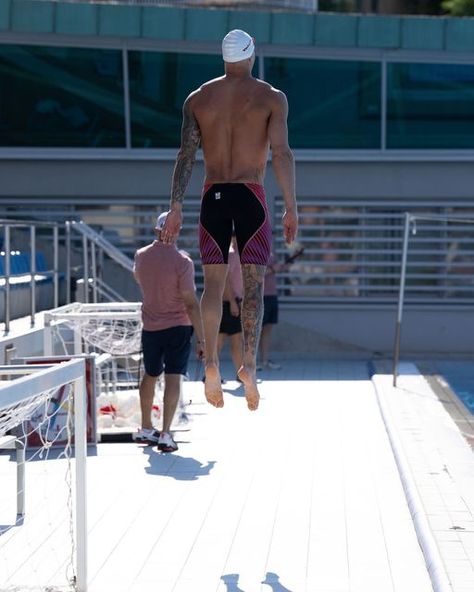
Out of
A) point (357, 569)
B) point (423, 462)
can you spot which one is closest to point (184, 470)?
point (423, 462)

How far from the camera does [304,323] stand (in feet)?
72.9

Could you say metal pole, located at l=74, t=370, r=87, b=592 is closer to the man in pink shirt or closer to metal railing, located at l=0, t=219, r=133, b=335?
the man in pink shirt

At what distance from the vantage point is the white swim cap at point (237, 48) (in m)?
7.34

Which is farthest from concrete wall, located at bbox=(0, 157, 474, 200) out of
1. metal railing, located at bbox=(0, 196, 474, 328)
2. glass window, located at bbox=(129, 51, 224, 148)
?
glass window, located at bbox=(129, 51, 224, 148)

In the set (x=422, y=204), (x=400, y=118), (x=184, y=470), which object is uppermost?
(x=400, y=118)

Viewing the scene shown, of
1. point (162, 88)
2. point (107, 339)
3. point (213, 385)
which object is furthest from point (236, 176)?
point (162, 88)

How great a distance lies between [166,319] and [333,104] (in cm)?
1124

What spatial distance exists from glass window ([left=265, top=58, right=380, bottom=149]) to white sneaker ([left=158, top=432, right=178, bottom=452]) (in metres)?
11.3

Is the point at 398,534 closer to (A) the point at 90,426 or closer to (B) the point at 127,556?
(B) the point at 127,556

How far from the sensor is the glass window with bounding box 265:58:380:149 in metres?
22.0

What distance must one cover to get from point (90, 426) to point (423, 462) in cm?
318

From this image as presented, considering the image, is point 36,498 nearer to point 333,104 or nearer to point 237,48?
point 237,48

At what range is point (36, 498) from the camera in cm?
936

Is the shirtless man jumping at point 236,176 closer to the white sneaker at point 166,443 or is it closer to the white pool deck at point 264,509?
the white pool deck at point 264,509
